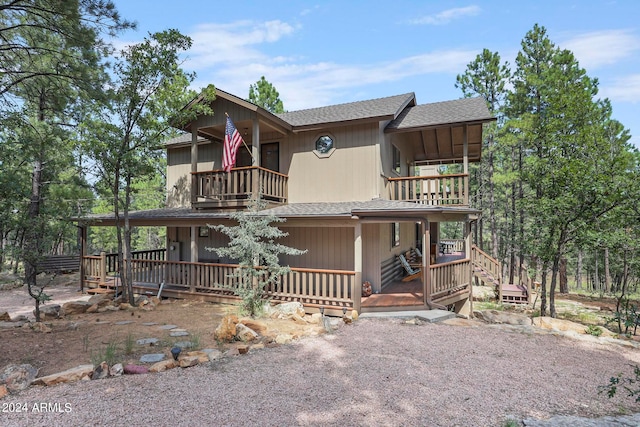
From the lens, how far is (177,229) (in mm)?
13141

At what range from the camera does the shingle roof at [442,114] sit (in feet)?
33.2

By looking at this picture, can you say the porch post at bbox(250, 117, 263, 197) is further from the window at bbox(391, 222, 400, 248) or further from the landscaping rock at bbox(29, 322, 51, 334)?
the landscaping rock at bbox(29, 322, 51, 334)

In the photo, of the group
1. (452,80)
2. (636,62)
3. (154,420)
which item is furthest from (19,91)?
(452,80)

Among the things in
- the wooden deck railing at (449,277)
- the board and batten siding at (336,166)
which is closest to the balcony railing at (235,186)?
the board and batten siding at (336,166)

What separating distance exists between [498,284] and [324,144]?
9.54m

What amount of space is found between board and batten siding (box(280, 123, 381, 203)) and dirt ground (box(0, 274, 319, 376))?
465 centimetres

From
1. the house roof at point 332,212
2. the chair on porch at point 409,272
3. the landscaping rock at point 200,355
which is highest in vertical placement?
the house roof at point 332,212

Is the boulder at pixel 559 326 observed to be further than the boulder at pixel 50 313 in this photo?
No

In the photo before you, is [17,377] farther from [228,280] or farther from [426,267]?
[426,267]

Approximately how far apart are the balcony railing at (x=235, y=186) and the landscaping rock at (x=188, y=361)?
5.62m

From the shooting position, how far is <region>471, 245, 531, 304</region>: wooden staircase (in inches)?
541

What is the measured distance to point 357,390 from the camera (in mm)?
4270

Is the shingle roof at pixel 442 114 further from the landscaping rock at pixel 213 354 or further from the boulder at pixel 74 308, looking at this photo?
the boulder at pixel 74 308

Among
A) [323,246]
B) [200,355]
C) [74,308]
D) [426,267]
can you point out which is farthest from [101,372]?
[426,267]
